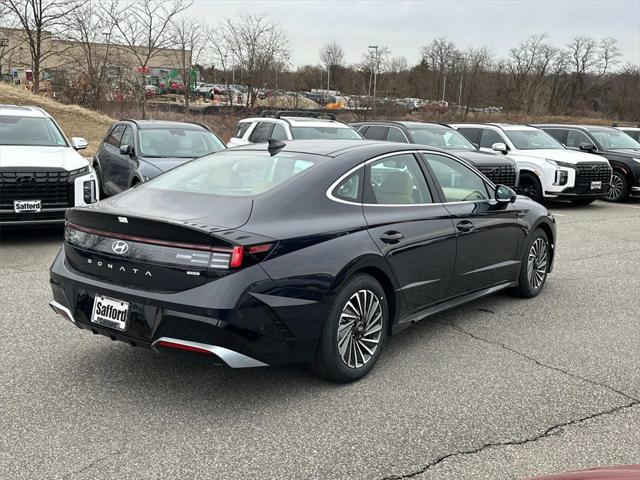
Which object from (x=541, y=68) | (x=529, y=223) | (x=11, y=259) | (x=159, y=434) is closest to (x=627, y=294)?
(x=529, y=223)

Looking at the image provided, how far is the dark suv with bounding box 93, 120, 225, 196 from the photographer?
9.52 metres

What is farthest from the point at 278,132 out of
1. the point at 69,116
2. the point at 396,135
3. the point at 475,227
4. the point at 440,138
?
the point at 69,116

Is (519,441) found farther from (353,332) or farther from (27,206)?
(27,206)

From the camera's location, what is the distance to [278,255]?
3518mm

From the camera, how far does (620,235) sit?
10289 mm

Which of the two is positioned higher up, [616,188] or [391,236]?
[391,236]

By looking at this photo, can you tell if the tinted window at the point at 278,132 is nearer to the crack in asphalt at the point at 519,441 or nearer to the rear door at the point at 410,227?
the rear door at the point at 410,227

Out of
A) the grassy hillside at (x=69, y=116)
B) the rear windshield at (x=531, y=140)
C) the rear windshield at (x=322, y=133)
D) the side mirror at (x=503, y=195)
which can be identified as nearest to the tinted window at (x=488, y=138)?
the rear windshield at (x=531, y=140)

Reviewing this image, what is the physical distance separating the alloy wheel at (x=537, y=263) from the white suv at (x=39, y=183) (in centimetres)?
557

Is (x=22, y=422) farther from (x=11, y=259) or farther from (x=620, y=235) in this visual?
(x=620, y=235)

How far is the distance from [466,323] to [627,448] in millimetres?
2132

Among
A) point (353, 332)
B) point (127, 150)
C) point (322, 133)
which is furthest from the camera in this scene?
point (322, 133)

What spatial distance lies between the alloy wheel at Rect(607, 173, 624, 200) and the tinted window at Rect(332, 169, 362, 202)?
12828 mm

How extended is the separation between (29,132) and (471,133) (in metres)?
10.2
